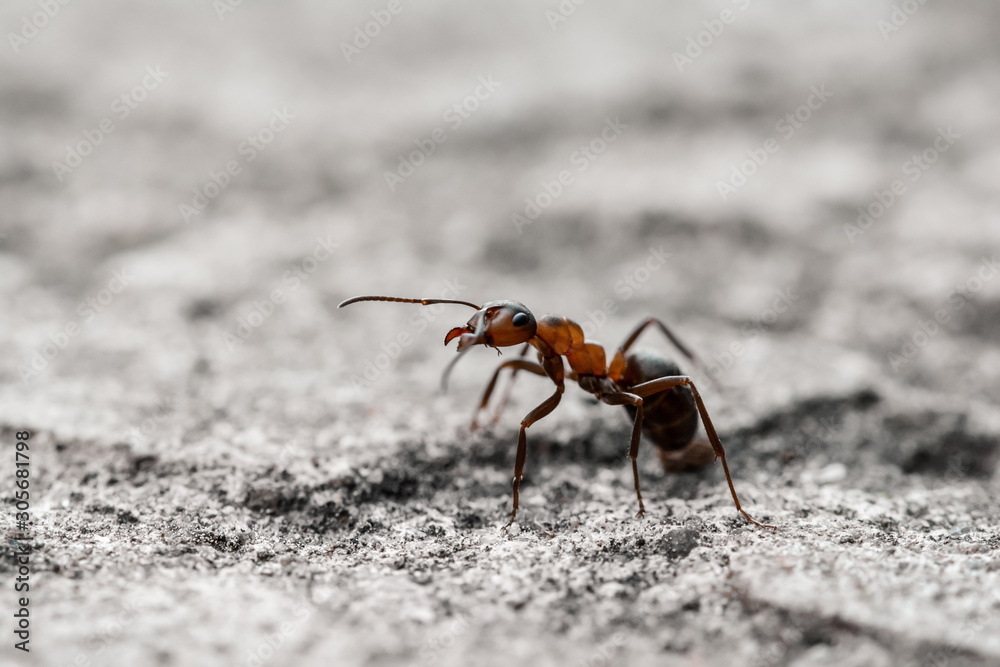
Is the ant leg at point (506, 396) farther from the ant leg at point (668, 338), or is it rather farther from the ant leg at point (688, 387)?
the ant leg at point (688, 387)

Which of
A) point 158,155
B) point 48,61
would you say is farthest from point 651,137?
point 48,61

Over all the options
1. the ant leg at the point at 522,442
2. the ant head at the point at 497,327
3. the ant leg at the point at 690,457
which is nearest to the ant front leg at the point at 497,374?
the ant leg at the point at 522,442

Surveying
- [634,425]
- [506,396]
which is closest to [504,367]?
[506,396]

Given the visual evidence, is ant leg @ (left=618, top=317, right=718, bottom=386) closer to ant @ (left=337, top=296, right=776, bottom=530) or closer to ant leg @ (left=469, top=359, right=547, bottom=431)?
ant @ (left=337, top=296, right=776, bottom=530)

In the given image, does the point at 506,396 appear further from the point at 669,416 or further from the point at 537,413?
the point at 669,416

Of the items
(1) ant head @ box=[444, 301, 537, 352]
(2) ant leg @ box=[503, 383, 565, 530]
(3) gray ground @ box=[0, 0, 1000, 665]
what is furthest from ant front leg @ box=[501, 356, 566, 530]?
(1) ant head @ box=[444, 301, 537, 352]

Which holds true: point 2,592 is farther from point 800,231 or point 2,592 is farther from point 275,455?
point 800,231
